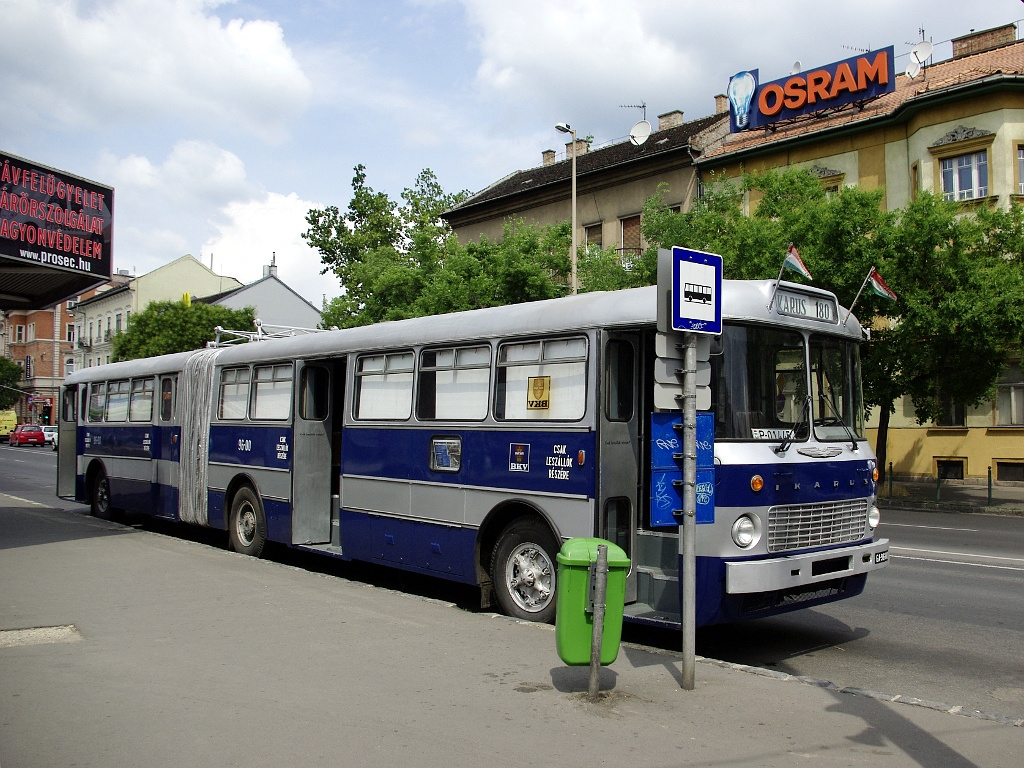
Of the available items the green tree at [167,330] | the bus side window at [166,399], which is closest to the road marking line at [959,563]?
the bus side window at [166,399]

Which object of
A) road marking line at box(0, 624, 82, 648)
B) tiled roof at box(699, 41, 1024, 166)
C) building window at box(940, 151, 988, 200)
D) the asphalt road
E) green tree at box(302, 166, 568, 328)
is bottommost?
the asphalt road

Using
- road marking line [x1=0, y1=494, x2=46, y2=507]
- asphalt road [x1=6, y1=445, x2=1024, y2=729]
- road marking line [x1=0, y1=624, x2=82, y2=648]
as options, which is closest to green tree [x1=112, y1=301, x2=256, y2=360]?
road marking line [x1=0, y1=494, x2=46, y2=507]

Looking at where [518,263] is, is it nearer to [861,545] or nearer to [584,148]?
[584,148]

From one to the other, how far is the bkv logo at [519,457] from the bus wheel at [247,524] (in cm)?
506

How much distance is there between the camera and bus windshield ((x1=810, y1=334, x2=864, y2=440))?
7.70 m

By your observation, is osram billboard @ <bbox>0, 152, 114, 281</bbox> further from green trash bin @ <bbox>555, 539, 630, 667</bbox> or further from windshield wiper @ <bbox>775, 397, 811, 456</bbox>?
windshield wiper @ <bbox>775, 397, 811, 456</bbox>

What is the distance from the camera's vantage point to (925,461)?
94.2ft

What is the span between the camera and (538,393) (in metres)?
8.23

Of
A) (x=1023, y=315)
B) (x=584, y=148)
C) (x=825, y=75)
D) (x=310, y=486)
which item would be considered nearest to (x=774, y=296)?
(x=310, y=486)

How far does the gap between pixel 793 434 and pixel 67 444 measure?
52.5 feet

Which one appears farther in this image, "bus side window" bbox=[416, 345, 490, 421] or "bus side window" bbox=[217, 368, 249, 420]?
"bus side window" bbox=[217, 368, 249, 420]

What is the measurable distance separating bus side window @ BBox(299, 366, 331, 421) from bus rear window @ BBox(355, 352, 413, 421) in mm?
1343

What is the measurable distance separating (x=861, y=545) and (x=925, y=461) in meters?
23.1

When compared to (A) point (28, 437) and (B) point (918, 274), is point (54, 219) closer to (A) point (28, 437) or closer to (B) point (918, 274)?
(B) point (918, 274)
